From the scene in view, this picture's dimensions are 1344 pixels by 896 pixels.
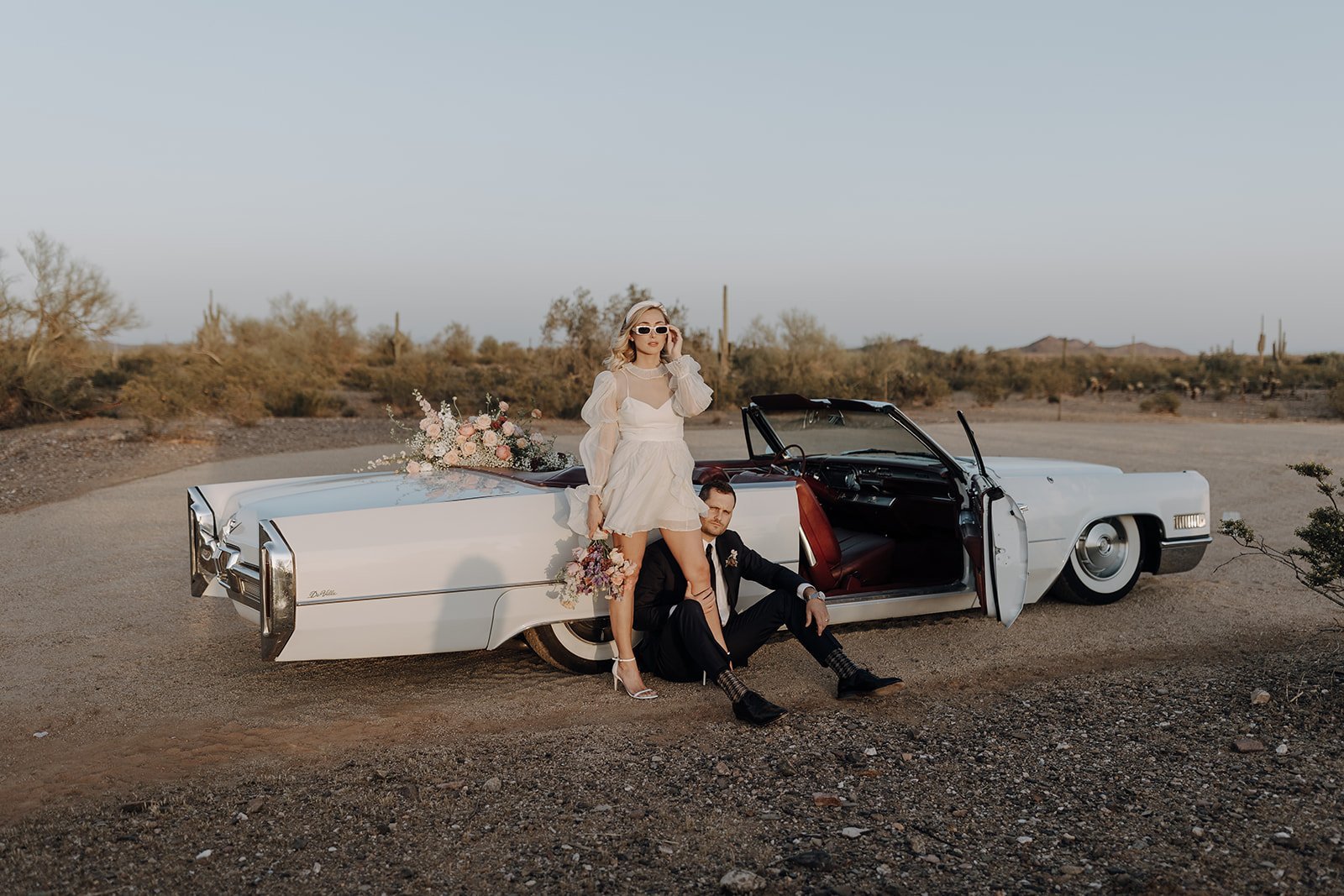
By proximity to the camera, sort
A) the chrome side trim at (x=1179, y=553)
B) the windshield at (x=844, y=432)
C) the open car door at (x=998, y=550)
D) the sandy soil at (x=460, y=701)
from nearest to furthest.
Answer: the sandy soil at (x=460, y=701) → the open car door at (x=998, y=550) → the windshield at (x=844, y=432) → the chrome side trim at (x=1179, y=553)

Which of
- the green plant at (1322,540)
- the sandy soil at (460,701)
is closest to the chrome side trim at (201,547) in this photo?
the sandy soil at (460,701)

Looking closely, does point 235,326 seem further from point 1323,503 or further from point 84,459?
point 1323,503

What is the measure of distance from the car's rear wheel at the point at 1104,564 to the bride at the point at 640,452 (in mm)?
2807

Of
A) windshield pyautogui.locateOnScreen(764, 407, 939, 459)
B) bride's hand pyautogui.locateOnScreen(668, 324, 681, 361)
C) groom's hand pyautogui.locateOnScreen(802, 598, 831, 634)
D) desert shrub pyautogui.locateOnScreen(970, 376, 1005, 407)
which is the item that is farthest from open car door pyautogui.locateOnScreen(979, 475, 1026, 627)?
desert shrub pyautogui.locateOnScreen(970, 376, 1005, 407)

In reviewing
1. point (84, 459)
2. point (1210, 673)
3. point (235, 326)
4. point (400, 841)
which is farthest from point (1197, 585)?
point (235, 326)

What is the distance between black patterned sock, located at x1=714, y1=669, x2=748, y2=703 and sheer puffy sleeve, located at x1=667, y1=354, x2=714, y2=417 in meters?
1.11

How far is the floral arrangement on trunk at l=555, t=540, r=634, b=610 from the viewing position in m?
4.50

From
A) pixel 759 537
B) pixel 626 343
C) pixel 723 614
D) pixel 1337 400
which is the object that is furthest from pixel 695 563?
pixel 1337 400

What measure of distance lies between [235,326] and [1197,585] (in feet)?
133

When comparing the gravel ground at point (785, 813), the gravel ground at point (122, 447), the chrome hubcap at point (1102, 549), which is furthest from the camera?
the gravel ground at point (122, 447)

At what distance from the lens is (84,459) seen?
15.5 meters

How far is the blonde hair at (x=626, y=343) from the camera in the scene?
4.60 meters

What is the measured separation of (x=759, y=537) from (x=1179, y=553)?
293 cm

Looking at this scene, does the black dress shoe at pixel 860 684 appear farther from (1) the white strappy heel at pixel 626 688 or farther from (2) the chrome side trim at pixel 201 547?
(2) the chrome side trim at pixel 201 547
